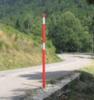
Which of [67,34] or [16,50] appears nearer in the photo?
[16,50]

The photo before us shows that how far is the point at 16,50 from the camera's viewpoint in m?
39.5

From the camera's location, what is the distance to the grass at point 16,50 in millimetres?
35562

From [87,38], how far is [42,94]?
353 ft

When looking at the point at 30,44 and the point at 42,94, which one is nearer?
the point at 42,94

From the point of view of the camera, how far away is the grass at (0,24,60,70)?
3556cm

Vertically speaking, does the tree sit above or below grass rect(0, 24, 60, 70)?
below

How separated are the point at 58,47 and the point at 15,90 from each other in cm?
10098

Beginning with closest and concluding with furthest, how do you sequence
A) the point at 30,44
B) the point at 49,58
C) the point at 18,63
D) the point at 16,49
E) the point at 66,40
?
the point at 18,63, the point at 16,49, the point at 30,44, the point at 49,58, the point at 66,40

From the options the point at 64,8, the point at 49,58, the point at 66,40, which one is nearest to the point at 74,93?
the point at 49,58

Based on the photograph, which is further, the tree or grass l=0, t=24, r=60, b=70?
the tree

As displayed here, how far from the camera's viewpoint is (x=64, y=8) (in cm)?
16762

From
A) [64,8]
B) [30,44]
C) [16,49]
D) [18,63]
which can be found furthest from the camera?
[64,8]

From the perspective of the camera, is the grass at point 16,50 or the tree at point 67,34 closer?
the grass at point 16,50

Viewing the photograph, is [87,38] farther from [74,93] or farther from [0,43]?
[74,93]
